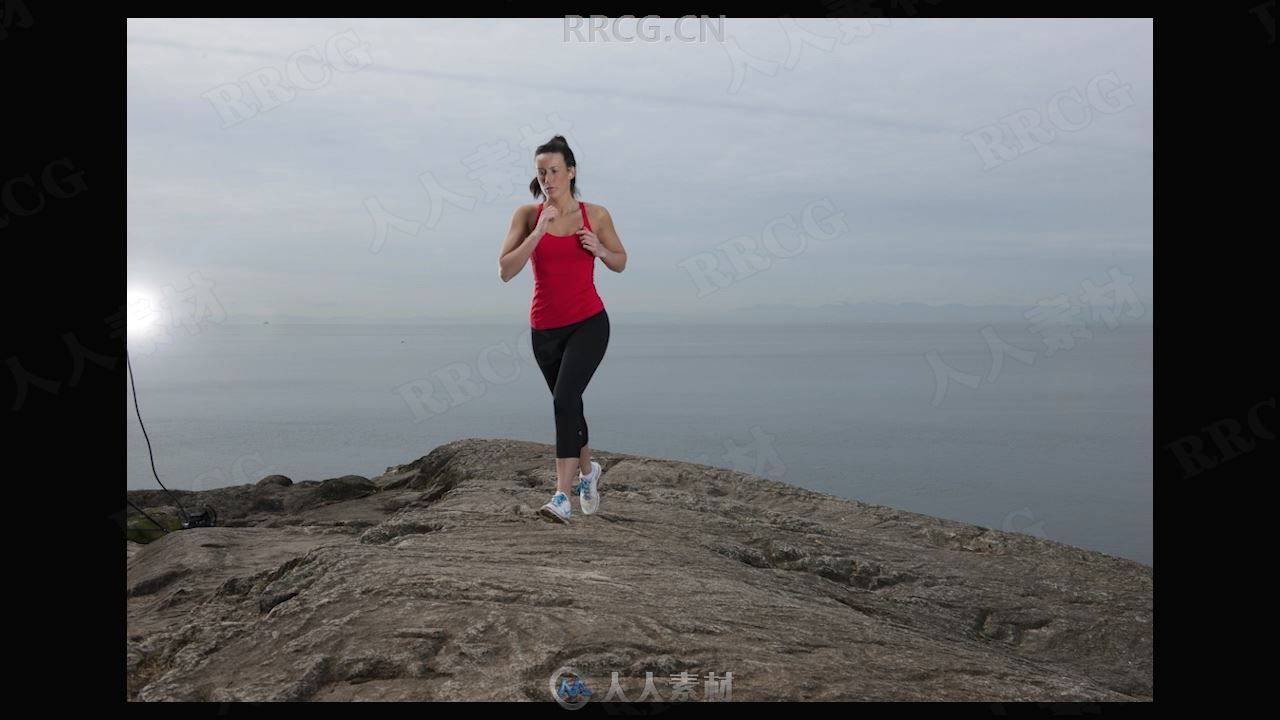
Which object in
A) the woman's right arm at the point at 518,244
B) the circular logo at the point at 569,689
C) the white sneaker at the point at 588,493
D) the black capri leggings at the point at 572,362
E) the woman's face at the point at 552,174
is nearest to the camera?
the circular logo at the point at 569,689

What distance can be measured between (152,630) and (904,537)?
5.50 metres

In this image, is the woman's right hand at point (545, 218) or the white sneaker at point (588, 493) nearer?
the woman's right hand at point (545, 218)

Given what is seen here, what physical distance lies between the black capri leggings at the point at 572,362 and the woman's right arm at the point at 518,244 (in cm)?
52

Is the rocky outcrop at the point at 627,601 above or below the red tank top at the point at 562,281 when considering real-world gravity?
Answer: below

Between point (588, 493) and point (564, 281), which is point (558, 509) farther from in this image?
point (564, 281)

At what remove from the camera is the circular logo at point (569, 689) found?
3600mm

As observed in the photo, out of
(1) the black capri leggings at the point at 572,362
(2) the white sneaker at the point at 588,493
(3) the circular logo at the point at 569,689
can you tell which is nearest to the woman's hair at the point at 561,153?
(1) the black capri leggings at the point at 572,362

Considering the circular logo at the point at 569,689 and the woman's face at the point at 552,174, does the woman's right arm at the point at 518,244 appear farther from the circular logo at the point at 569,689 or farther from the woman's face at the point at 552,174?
the circular logo at the point at 569,689

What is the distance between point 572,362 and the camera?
6.05 metres

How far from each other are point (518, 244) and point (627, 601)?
2402 millimetres

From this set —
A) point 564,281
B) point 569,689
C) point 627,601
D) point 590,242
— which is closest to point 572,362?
point 564,281

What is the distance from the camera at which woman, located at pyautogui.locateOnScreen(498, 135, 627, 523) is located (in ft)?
19.4

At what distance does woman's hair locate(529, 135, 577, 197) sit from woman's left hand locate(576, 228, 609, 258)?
311 mm

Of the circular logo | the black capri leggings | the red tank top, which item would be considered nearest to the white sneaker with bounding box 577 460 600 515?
the black capri leggings
